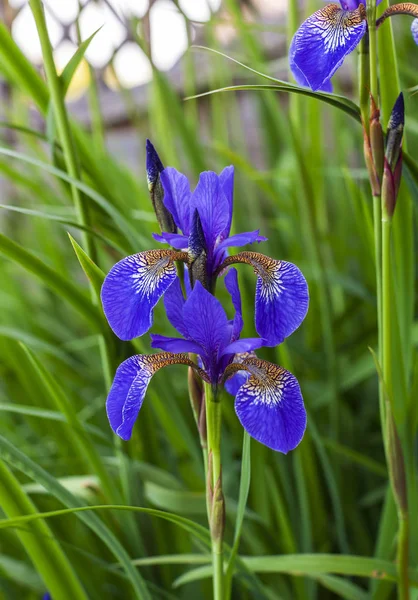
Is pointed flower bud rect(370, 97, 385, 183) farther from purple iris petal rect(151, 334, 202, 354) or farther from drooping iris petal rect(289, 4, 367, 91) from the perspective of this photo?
purple iris petal rect(151, 334, 202, 354)

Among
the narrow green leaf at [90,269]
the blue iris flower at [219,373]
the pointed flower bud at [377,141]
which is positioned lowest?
the blue iris flower at [219,373]

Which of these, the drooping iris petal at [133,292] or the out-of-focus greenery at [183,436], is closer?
the drooping iris petal at [133,292]

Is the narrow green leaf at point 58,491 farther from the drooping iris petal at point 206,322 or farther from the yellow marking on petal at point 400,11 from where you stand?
the yellow marking on petal at point 400,11

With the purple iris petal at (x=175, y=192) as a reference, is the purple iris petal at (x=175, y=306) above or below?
below

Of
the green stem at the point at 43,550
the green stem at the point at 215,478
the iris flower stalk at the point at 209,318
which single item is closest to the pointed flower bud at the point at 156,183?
the iris flower stalk at the point at 209,318

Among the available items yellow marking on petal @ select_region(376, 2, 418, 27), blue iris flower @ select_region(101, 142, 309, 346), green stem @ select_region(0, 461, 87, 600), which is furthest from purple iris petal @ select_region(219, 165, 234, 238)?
green stem @ select_region(0, 461, 87, 600)

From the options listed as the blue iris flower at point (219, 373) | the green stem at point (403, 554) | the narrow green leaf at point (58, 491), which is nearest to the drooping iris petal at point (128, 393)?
the blue iris flower at point (219, 373)
